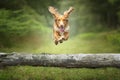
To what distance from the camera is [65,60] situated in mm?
9984

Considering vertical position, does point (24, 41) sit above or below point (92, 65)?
above

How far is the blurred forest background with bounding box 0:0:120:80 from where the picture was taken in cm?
1048

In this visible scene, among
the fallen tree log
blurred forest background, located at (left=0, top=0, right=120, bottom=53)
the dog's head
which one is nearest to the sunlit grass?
the fallen tree log

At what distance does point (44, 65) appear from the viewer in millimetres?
10172

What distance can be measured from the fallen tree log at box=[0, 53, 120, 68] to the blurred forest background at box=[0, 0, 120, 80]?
424mm

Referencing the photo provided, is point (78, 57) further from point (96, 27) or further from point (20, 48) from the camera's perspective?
point (96, 27)

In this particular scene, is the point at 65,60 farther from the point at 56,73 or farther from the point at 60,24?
the point at 60,24

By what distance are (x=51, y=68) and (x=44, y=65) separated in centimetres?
76

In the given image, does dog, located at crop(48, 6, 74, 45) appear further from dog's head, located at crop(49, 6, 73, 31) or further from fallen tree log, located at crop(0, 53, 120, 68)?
fallen tree log, located at crop(0, 53, 120, 68)

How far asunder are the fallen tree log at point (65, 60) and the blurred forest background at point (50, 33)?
42 cm

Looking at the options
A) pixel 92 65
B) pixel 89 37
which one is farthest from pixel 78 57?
pixel 89 37

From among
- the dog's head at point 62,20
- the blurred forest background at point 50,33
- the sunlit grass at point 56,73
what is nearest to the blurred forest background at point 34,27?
the blurred forest background at point 50,33

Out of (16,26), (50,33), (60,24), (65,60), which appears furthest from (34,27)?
(65,60)

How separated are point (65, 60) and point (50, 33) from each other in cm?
457
